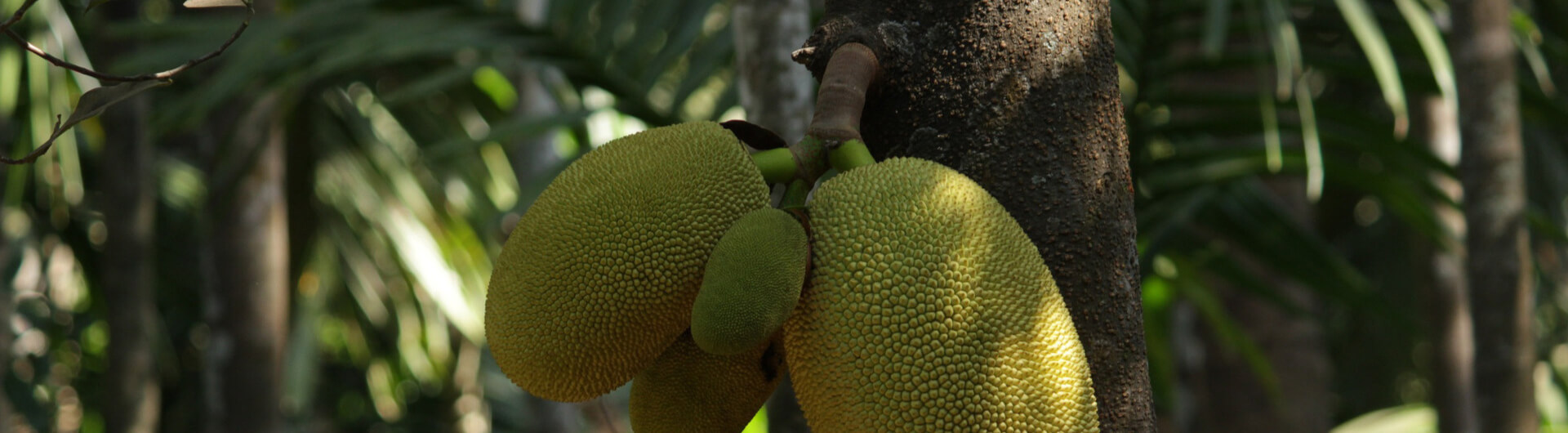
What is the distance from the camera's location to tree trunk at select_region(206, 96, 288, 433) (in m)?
2.86

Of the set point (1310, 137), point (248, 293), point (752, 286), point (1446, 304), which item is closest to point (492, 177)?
point (248, 293)

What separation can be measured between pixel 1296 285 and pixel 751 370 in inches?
115

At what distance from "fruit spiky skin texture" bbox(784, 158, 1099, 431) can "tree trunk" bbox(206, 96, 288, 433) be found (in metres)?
2.52

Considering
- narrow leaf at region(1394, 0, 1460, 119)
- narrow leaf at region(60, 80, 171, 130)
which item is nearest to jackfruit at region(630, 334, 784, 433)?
narrow leaf at region(60, 80, 171, 130)

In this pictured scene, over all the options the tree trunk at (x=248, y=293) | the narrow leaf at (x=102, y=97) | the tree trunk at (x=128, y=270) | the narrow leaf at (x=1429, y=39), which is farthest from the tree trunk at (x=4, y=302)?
the narrow leaf at (x=1429, y=39)

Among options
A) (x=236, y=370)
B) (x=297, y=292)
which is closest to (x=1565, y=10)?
(x=236, y=370)

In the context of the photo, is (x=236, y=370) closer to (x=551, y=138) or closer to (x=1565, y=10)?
(x=551, y=138)

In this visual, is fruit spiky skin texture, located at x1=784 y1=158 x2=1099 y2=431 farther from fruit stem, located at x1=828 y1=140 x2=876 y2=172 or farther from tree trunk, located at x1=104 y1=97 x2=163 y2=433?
tree trunk, located at x1=104 y1=97 x2=163 y2=433

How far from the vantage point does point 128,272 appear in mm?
2459

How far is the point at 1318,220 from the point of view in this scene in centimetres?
581

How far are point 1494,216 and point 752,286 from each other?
4.16 ft

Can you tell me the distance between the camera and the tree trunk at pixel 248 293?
286 cm

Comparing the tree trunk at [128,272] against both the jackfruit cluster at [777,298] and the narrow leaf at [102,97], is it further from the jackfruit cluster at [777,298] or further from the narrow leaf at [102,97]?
the jackfruit cluster at [777,298]

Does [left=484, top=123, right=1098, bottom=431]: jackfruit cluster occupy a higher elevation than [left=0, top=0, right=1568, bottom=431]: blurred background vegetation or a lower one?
higher
